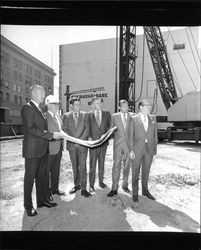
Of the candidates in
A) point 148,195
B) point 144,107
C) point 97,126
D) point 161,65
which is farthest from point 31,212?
point 161,65

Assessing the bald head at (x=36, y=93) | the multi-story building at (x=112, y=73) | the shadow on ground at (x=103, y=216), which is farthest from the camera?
the multi-story building at (x=112, y=73)

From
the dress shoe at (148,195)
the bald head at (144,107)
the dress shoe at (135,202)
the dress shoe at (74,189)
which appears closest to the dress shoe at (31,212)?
the dress shoe at (74,189)

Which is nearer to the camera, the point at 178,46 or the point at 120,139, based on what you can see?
the point at 120,139

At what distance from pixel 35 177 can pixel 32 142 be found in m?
0.59

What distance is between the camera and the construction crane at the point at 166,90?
873 cm

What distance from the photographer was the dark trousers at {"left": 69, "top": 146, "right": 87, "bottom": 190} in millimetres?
3310

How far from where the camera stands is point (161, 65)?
12195mm

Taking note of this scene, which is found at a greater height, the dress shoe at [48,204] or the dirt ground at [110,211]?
the dress shoe at [48,204]

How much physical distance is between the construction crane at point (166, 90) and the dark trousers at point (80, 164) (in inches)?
183

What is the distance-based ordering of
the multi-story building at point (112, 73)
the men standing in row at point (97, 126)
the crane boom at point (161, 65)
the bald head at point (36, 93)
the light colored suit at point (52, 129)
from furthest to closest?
the crane boom at point (161, 65)
the multi-story building at point (112, 73)
the men standing in row at point (97, 126)
the light colored suit at point (52, 129)
the bald head at point (36, 93)

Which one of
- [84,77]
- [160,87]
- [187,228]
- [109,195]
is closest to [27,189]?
[109,195]

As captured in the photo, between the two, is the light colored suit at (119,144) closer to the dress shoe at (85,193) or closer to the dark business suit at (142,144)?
the dark business suit at (142,144)

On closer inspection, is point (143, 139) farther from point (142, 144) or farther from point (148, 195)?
point (148, 195)
